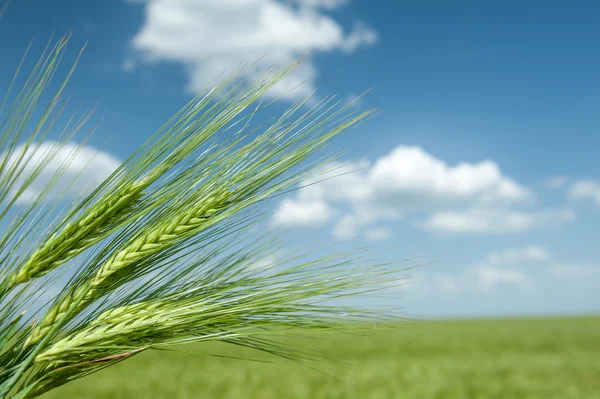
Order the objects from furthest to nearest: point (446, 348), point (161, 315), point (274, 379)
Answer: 1. point (446, 348)
2. point (274, 379)
3. point (161, 315)

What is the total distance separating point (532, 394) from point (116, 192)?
6608 mm

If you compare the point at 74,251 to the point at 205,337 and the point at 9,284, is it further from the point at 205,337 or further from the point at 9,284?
the point at 205,337

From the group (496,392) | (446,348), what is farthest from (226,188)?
(446,348)

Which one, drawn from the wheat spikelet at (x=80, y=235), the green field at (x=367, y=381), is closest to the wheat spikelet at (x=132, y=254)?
the wheat spikelet at (x=80, y=235)

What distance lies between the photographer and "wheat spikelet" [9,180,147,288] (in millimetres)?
914

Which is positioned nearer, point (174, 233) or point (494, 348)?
point (174, 233)

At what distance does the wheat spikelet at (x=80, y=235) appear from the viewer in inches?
36.0

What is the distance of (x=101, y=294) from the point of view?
938 millimetres

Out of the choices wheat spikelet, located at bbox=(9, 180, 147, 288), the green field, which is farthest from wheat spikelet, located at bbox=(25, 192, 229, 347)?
the green field

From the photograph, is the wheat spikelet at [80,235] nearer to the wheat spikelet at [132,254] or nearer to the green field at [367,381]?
the wheat spikelet at [132,254]

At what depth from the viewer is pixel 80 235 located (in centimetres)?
92

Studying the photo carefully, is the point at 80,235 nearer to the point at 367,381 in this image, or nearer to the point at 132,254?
the point at 132,254

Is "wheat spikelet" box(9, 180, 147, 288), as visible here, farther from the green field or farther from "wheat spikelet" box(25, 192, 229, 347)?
the green field

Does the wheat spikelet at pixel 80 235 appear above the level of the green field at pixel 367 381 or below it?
above
